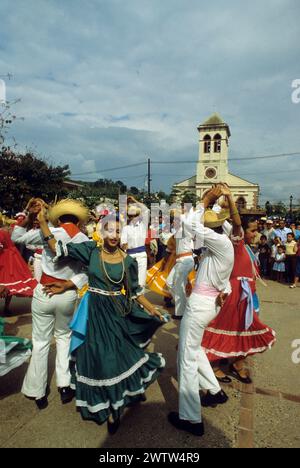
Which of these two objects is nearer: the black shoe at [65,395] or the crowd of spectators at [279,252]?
the black shoe at [65,395]

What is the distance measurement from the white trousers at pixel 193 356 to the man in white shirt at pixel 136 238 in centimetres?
328

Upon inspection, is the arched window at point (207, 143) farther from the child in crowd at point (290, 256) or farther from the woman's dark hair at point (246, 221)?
the woman's dark hair at point (246, 221)

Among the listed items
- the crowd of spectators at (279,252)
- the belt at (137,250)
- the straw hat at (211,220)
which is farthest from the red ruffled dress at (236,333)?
the crowd of spectators at (279,252)

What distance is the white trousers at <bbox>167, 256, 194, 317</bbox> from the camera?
19.1 ft

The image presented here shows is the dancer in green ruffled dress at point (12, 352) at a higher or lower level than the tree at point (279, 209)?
lower

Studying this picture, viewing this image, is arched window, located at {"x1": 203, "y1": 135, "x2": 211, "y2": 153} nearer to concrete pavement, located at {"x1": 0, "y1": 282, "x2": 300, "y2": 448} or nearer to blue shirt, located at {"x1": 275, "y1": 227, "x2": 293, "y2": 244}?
blue shirt, located at {"x1": 275, "y1": 227, "x2": 293, "y2": 244}

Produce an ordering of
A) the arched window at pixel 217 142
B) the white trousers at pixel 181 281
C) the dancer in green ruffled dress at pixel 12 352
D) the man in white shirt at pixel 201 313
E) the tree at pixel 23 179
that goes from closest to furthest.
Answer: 1. the man in white shirt at pixel 201 313
2. the dancer in green ruffled dress at pixel 12 352
3. the white trousers at pixel 181 281
4. the tree at pixel 23 179
5. the arched window at pixel 217 142

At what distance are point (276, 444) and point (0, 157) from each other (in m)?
16.2

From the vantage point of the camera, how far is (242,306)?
3.78 metres

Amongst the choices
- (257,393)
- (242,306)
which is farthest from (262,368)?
(242,306)

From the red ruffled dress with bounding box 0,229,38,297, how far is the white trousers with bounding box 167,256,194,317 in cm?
255

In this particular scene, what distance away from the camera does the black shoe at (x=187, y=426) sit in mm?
2745

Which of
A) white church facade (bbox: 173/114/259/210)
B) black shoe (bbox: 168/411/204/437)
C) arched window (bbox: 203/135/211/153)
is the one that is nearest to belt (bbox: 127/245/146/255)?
black shoe (bbox: 168/411/204/437)
